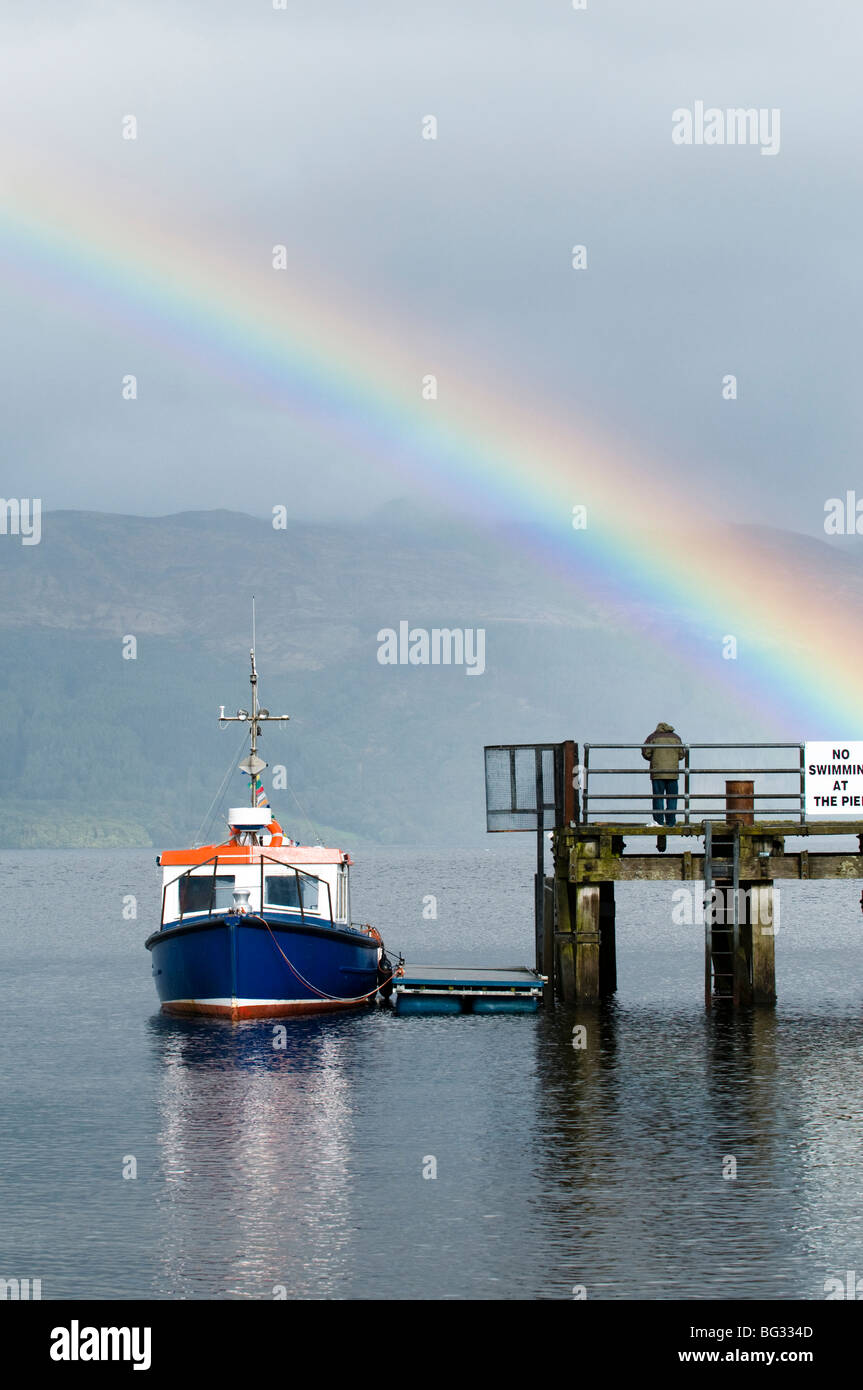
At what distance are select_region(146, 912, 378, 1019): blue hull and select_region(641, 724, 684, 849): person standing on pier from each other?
8.94 meters

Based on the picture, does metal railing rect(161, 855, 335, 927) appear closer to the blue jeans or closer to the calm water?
the calm water

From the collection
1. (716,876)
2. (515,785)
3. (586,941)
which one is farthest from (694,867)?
(515,785)

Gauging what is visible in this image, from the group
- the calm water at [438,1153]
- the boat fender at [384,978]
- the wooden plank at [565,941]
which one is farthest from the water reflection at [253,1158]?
the boat fender at [384,978]

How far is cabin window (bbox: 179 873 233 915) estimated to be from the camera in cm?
4316

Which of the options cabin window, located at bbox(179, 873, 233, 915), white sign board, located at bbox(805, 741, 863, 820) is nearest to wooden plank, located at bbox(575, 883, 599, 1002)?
white sign board, located at bbox(805, 741, 863, 820)

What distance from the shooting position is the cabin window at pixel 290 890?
142 feet

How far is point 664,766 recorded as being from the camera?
41906 mm

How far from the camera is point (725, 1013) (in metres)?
44.7

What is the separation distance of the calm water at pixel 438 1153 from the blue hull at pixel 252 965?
75 cm

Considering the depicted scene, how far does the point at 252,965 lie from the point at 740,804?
41.8 feet
